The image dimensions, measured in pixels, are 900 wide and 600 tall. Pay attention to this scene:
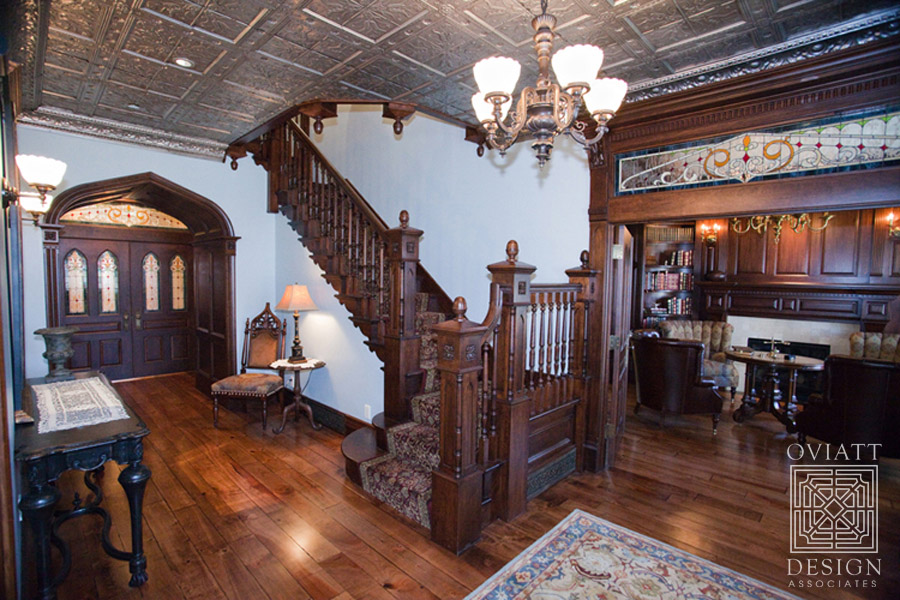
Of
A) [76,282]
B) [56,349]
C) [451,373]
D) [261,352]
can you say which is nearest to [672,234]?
[451,373]

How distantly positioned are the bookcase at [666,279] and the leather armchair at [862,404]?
3209 mm

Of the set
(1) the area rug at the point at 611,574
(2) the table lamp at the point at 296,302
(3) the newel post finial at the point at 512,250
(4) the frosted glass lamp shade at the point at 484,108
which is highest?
(4) the frosted glass lamp shade at the point at 484,108

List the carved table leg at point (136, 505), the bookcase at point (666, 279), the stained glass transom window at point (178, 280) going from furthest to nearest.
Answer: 1. the stained glass transom window at point (178, 280)
2. the bookcase at point (666, 279)
3. the carved table leg at point (136, 505)

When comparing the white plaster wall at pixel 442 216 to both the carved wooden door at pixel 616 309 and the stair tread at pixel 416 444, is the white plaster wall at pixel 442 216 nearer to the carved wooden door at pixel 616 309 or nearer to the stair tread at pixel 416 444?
the carved wooden door at pixel 616 309

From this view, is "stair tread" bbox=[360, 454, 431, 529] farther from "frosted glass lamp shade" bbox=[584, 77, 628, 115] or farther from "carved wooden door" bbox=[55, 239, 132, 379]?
"carved wooden door" bbox=[55, 239, 132, 379]

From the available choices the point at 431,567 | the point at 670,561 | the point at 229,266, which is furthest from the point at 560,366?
the point at 229,266

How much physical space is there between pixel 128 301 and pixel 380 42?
6.55m

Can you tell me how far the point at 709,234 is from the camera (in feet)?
22.8

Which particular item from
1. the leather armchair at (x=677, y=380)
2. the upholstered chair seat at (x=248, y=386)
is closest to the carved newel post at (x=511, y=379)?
the leather armchair at (x=677, y=380)

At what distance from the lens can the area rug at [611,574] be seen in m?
2.25

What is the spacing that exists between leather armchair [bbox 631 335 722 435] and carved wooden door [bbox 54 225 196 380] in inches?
259

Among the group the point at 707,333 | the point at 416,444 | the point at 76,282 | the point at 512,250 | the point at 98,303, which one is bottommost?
the point at 416,444

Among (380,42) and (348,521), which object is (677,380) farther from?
(380,42)

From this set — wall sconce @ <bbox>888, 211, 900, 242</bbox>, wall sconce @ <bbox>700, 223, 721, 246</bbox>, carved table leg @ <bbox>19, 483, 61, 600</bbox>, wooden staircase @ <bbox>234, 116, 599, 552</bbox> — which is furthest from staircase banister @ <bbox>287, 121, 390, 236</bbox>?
wall sconce @ <bbox>888, 211, 900, 242</bbox>
